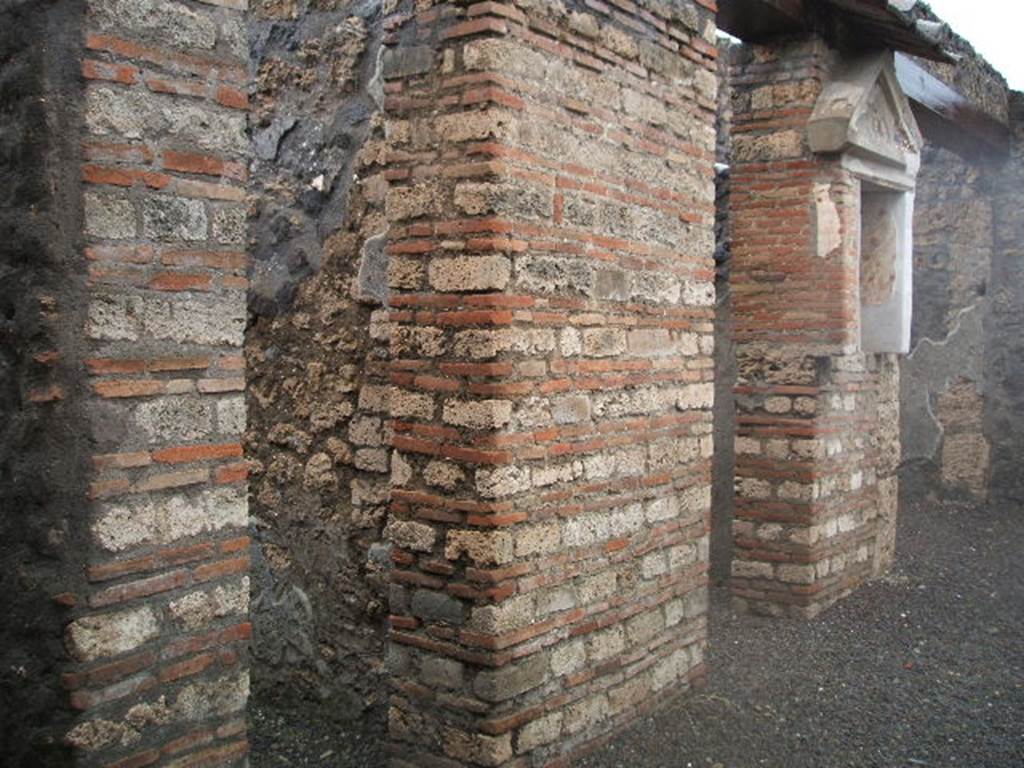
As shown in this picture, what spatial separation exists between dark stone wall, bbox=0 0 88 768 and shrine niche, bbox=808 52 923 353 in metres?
4.63

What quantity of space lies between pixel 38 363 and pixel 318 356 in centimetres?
198

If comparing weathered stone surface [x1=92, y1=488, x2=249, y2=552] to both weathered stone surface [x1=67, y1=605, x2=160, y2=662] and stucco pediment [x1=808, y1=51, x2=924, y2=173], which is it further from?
stucco pediment [x1=808, y1=51, x2=924, y2=173]

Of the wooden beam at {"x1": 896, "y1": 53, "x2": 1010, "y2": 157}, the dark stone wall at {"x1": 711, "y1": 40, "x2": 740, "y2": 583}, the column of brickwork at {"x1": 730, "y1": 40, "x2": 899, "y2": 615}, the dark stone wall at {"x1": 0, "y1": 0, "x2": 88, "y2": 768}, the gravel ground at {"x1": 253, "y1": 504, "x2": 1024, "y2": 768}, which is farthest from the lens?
the wooden beam at {"x1": 896, "y1": 53, "x2": 1010, "y2": 157}

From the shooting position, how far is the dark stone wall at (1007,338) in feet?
30.5

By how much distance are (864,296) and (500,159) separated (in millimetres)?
4252

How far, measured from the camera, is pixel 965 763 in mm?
4109

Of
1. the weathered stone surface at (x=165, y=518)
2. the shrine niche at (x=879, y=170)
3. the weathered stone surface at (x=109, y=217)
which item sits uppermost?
the shrine niche at (x=879, y=170)

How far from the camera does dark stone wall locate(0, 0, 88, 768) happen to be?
2.41m

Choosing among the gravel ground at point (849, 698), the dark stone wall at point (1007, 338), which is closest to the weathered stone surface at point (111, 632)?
the gravel ground at point (849, 698)

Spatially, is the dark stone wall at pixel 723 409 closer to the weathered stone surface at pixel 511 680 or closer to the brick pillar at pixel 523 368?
the brick pillar at pixel 523 368

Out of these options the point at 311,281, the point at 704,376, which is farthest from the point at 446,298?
the point at 704,376

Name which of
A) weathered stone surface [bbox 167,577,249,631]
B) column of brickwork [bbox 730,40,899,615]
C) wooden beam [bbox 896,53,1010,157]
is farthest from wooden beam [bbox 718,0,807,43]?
weathered stone surface [bbox 167,577,249,631]

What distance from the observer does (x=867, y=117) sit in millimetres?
6086

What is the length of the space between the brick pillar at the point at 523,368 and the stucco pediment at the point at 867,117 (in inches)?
76.3
